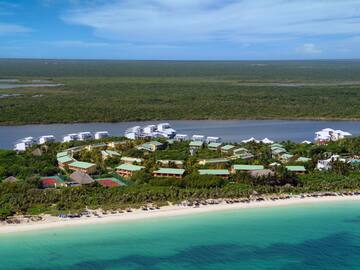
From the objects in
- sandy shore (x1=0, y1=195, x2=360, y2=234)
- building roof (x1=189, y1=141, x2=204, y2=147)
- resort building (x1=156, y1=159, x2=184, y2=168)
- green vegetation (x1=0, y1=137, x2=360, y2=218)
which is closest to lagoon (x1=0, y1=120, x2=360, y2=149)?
building roof (x1=189, y1=141, x2=204, y2=147)

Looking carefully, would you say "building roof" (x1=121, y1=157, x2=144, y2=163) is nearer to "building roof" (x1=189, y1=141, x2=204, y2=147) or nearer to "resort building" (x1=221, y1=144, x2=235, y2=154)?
"building roof" (x1=189, y1=141, x2=204, y2=147)

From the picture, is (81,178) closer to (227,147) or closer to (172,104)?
(227,147)

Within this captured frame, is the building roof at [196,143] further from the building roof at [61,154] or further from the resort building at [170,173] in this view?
the building roof at [61,154]

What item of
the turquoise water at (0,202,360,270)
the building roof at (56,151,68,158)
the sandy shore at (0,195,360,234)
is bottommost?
the turquoise water at (0,202,360,270)

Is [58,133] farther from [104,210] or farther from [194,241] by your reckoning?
[194,241]

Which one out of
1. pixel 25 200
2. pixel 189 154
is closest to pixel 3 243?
pixel 25 200

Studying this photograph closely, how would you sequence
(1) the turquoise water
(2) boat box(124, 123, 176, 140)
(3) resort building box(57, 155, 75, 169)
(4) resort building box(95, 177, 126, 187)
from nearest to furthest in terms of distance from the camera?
1. (1) the turquoise water
2. (4) resort building box(95, 177, 126, 187)
3. (3) resort building box(57, 155, 75, 169)
4. (2) boat box(124, 123, 176, 140)
